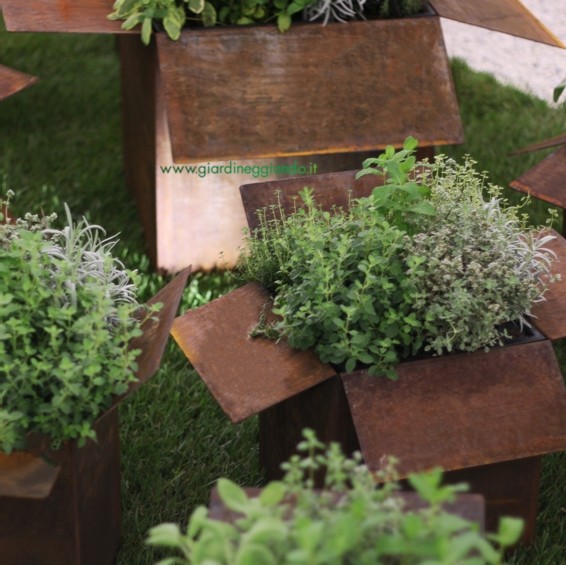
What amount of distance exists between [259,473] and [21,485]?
105 cm

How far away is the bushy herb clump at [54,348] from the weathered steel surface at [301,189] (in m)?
0.57

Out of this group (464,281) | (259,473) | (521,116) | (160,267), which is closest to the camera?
(464,281)

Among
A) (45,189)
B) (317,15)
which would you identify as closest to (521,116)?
(317,15)

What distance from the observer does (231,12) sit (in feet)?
12.4

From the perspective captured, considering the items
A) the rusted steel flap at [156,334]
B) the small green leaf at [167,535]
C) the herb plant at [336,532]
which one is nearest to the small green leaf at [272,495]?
Answer: the herb plant at [336,532]

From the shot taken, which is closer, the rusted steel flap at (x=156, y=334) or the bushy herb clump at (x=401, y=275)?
the rusted steel flap at (x=156, y=334)

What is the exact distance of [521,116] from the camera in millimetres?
5434

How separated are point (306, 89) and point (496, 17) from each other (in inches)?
31.2

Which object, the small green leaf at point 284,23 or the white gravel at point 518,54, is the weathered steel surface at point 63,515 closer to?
the small green leaf at point 284,23

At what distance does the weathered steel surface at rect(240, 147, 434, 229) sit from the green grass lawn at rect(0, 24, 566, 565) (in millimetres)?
786

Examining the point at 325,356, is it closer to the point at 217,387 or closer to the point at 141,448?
the point at 217,387

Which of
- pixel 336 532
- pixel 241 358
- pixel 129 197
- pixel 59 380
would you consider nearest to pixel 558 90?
pixel 241 358

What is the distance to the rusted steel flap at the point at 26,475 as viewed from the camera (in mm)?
2240

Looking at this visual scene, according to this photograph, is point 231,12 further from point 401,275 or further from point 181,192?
point 401,275
